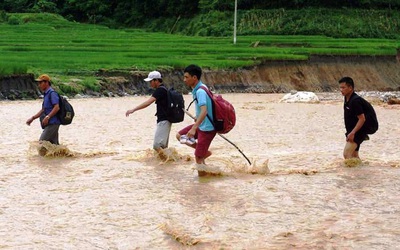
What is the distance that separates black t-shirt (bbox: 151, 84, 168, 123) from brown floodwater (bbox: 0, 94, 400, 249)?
827mm

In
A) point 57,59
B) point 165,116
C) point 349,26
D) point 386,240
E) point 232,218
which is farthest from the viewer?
point 349,26

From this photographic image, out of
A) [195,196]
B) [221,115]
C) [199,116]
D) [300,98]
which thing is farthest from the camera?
[300,98]

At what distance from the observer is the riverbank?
2778 cm

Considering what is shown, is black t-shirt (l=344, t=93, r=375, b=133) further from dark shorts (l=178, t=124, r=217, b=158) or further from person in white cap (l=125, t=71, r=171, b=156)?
person in white cap (l=125, t=71, r=171, b=156)

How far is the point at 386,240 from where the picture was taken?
718 cm

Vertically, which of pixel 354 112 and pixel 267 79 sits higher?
pixel 354 112

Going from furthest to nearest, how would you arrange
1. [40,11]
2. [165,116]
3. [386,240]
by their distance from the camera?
[40,11] → [165,116] → [386,240]

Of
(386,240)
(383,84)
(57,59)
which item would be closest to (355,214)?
(386,240)

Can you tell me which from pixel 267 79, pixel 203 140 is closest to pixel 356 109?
pixel 203 140

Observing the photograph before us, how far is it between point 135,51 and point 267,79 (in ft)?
23.6

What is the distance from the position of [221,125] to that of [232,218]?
6.53 feet

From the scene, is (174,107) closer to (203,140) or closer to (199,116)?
(203,140)

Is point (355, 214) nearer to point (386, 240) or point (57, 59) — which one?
point (386, 240)

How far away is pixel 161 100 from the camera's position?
11445 millimetres
